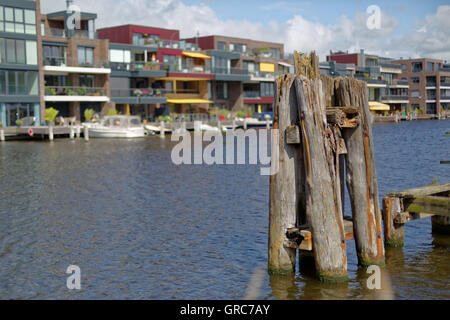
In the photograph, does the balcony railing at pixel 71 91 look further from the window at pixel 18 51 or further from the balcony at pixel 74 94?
the window at pixel 18 51

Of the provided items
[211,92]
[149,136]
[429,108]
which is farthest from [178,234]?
[429,108]

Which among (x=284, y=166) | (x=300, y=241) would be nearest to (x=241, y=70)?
(x=284, y=166)

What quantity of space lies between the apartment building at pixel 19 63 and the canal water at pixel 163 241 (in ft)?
98.5

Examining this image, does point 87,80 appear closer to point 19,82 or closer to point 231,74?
point 19,82

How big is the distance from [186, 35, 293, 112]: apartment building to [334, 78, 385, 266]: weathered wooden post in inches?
2698

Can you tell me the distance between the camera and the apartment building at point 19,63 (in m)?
56.8

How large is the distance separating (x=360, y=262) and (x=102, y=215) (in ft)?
31.5

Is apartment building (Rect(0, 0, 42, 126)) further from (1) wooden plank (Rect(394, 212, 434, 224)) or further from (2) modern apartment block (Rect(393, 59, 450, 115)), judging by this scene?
(2) modern apartment block (Rect(393, 59, 450, 115))

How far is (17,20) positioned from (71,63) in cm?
718

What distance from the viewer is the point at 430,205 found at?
12094 mm

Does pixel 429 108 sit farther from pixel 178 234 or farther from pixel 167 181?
pixel 178 234

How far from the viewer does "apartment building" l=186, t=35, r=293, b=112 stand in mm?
81875

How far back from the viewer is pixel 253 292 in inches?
437

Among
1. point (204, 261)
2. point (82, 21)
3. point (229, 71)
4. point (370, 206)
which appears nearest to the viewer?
point (370, 206)
